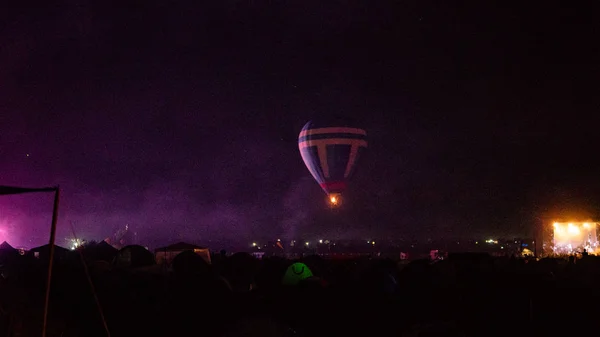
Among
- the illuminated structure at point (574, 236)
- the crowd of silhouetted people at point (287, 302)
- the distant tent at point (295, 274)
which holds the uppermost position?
the illuminated structure at point (574, 236)

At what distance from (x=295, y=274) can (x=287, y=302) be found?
401cm

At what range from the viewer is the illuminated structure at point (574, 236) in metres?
70.2

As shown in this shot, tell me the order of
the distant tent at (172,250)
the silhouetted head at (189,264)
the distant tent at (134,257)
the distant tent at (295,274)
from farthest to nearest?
the distant tent at (172,250), the distant tent at (134,257), the distant tent at (295,274), the silhouetted head at (189,264)

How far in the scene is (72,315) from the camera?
45.0ft

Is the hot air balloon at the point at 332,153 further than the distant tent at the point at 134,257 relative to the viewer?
Yes

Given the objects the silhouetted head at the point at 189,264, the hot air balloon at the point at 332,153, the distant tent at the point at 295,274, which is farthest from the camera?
the hot air balloon at the point at 332,153

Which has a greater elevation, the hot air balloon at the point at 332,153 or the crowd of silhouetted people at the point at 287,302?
the hot air balloon at the point at 332,153

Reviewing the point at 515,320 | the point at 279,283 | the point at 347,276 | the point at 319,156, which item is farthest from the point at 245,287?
the point at 319,156

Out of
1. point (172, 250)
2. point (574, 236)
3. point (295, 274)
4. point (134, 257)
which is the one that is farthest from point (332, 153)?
point (574, 236)

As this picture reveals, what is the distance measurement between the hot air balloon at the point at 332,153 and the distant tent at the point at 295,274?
73.7 feet

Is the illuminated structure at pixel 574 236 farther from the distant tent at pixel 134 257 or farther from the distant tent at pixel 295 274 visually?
the distant tent at pixel 134 257

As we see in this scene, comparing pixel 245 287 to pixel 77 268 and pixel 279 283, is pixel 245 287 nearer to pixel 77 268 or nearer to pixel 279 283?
pixel 279 283

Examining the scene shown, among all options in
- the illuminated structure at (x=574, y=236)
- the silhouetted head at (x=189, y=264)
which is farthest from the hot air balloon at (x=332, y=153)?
the illuminated structure at (x=574, y=236)

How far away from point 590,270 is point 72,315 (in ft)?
72.7
